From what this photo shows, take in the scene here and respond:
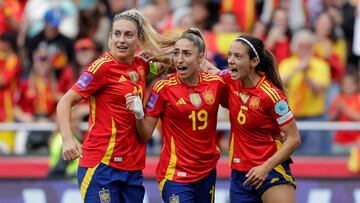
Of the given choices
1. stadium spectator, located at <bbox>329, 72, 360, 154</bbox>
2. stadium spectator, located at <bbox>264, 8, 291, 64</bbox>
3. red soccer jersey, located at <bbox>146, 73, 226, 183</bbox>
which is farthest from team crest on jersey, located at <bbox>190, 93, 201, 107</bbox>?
stadium spectator, located at <bbox>264, 8, 291, 64</bbox>

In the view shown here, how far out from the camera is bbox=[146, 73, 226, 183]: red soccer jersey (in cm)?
1016

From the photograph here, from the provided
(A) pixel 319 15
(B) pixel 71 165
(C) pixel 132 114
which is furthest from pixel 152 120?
(A) pixel 319 15

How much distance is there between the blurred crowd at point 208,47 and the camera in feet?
47.7

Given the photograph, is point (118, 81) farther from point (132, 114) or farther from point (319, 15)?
point (319, 15)

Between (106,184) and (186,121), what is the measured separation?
2.88ft

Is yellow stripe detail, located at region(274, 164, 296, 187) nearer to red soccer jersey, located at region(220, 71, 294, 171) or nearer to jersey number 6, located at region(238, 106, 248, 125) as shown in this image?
red soccer jersey, located at region(220, 71, 294, 171)

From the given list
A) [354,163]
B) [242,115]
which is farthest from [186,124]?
[354,163]

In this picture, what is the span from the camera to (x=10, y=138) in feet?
48.4

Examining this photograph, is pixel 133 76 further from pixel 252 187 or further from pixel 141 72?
pixel 252 187

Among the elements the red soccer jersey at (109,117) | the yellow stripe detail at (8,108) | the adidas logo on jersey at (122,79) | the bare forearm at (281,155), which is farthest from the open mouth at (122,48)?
the yellow stripe detail at (8,108)

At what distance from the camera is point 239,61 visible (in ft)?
33.0

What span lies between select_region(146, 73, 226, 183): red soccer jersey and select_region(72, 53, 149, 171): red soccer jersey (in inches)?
10.4

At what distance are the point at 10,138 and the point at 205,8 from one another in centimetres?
322

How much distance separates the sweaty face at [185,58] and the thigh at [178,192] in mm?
930
